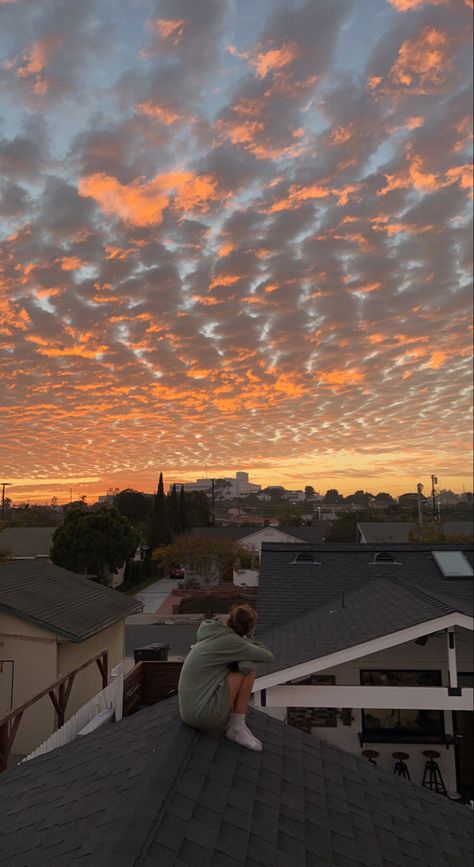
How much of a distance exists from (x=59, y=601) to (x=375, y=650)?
32.0 feet

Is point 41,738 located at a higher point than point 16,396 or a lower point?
lower

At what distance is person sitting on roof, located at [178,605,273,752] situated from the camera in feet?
12.4

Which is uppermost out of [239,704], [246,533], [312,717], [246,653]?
[246,653]

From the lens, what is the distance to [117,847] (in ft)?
7.84

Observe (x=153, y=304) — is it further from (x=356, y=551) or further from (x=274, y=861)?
(x=274, y=861)

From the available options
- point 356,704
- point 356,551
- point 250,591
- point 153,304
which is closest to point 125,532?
point 250,591

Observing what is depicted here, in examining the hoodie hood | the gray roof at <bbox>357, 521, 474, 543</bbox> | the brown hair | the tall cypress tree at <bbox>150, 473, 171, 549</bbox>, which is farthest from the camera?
the tall cypress tree at <bbox>150, 473, 171, 549</bbox>

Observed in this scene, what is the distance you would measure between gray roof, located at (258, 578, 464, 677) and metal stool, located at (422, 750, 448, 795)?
11.4ft

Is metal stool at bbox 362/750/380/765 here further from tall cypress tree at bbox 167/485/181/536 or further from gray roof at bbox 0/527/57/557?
tall cypress tree at bbox 167/485/181/536

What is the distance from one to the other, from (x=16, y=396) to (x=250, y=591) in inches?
945

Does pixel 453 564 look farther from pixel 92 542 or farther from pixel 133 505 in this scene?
pixel 133 505

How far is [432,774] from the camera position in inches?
475

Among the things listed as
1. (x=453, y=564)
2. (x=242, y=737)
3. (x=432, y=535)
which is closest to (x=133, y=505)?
(x=432, y=535)

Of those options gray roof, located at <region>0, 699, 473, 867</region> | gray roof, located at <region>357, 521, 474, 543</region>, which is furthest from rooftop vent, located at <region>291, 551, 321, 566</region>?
gray roof, located at <region>357, 521, 474, 543</region>
